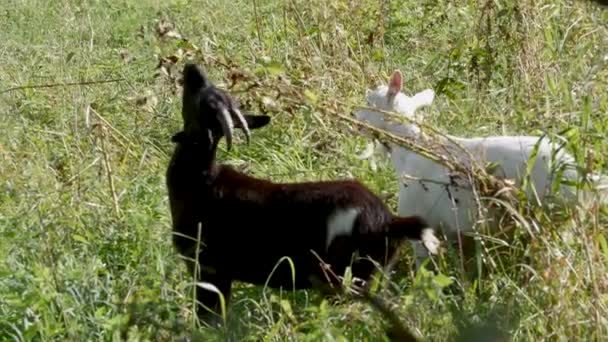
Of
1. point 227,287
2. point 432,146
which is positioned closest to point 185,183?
point 227,287

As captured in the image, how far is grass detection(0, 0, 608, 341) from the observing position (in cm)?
367

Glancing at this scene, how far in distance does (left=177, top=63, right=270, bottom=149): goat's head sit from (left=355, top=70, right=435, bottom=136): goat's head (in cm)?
77

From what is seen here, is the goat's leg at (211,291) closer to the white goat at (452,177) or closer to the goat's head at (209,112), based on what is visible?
the goat's head at (209,112)

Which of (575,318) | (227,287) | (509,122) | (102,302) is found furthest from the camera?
(509,122)

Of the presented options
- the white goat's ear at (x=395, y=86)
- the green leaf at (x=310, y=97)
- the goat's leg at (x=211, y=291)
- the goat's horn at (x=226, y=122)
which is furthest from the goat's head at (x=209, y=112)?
the white goat's ear at (x=395, y=86)

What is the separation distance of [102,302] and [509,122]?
225 centimetres

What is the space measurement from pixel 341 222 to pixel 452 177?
1.39 ft

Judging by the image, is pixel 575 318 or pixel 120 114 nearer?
pixel 575 318

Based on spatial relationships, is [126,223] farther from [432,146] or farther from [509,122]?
[509,122]

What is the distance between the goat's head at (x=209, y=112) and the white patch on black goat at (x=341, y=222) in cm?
42

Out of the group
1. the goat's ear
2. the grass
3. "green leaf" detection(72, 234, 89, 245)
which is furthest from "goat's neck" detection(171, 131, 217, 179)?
"green leaf" detection(72, 234, 89, 245)

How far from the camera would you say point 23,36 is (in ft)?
31.2

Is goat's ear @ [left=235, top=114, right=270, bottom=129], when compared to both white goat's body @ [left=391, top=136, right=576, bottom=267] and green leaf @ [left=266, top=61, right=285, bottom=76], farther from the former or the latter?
white goat's body @ [left=391, top=136, right=576, bottom=267]

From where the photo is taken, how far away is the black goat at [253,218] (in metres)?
4.14
